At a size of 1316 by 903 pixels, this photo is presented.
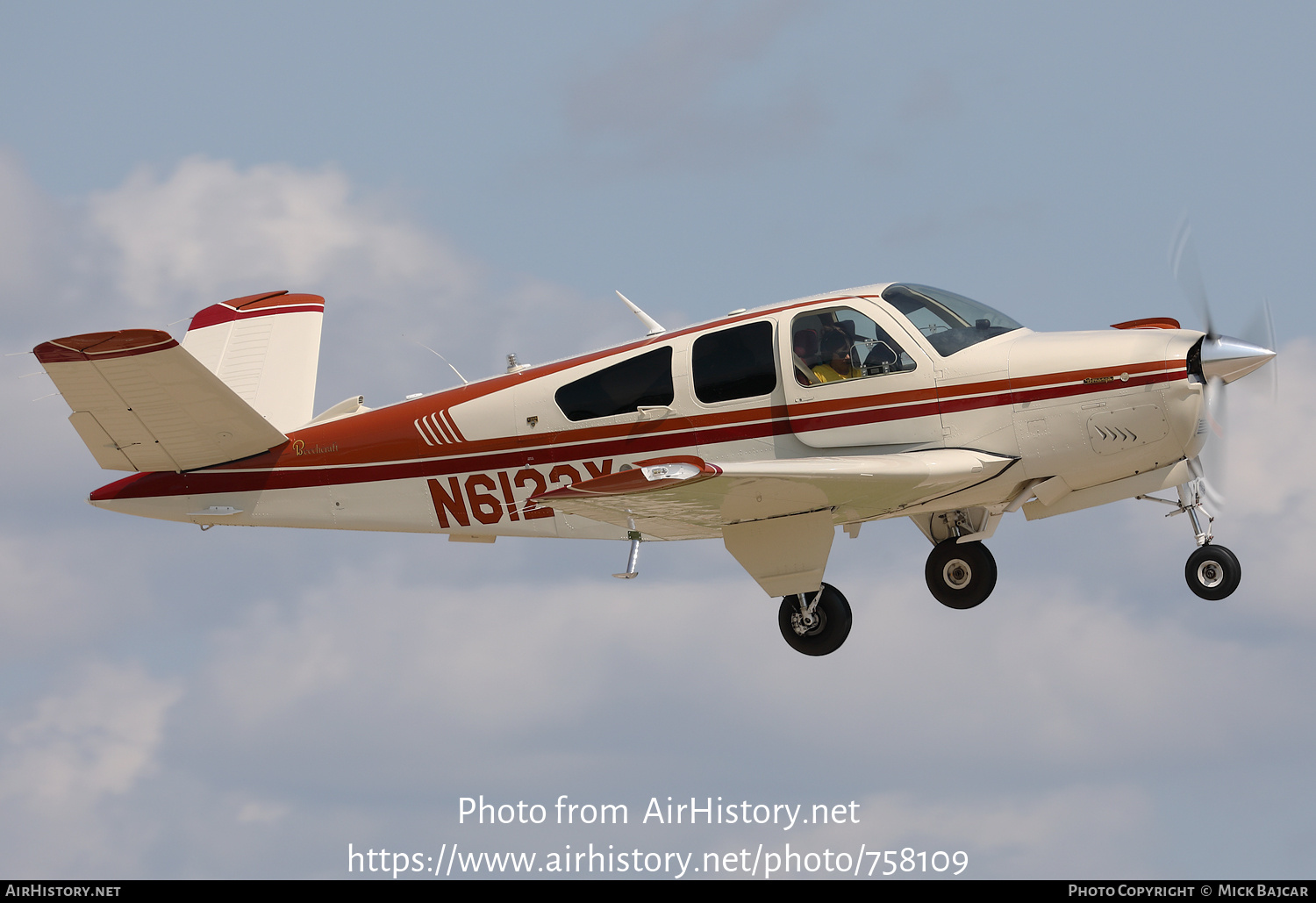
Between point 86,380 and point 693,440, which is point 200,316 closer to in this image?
point 86,380

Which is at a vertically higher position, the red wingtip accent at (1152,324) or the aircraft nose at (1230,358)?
the red wingtip accent at (1152,324)

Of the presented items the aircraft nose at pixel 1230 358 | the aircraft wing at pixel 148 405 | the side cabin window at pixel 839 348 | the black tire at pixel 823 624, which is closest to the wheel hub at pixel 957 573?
the black tire at pixel 823 624

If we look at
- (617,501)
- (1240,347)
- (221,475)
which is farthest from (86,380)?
(1240,347)

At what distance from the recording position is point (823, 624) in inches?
590

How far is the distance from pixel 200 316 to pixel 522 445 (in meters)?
5.55

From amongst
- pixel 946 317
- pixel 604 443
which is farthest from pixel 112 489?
pixel 946 317

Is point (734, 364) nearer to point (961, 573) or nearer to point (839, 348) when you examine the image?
point (839, 348)

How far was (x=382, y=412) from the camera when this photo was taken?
16203 mm

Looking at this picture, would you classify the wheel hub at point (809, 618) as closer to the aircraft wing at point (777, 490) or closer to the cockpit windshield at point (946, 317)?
the aircraft wing at point (777, 490)

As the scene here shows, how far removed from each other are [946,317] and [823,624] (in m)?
3.26

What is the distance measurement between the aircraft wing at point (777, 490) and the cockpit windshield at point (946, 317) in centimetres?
107

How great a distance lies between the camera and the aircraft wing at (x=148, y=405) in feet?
48.0

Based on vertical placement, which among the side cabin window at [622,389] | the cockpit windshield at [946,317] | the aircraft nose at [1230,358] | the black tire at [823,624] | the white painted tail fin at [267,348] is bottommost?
the black tire at [823,624]

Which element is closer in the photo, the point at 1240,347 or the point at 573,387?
the point at 1240,347
